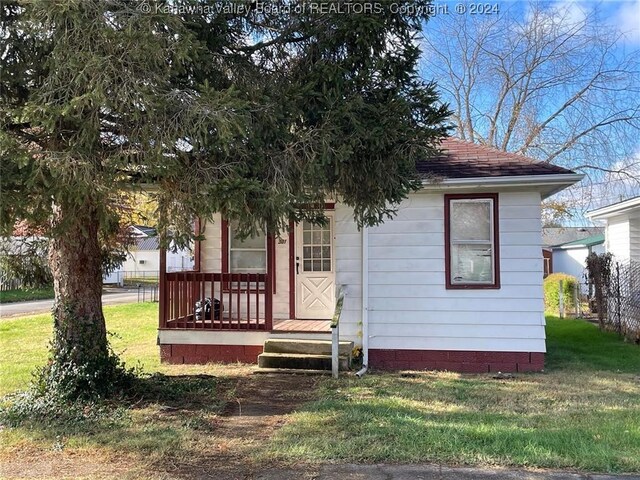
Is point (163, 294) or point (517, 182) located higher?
point (517, 182)

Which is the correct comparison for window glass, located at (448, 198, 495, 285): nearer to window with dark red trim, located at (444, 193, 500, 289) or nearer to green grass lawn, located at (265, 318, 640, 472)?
window with dark red trim, located at (444, 193, 500, 289)

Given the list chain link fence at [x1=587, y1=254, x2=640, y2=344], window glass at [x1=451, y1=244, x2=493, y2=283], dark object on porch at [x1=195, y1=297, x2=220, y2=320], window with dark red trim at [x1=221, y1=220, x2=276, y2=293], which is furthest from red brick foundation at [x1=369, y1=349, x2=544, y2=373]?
chain link fence at [x1=587, y1=254, x2=640, y2=344]

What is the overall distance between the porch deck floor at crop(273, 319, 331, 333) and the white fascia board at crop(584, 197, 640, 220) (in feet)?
25.1

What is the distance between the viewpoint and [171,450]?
4.37m

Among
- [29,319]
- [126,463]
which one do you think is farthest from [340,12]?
[29,319]

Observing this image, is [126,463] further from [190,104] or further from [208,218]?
[190,104]

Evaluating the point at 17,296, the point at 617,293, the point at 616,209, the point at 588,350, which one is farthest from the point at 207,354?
the point at 17,296

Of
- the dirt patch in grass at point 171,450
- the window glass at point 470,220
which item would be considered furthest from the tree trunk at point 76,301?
the window glass at point 470,220

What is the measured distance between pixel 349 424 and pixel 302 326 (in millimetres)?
3670


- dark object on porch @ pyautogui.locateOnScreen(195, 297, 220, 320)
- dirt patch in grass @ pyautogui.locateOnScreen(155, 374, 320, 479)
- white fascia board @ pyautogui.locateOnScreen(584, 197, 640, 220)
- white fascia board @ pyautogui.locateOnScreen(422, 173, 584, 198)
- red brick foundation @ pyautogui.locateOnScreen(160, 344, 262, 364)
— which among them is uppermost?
white fascia board @ pyautogui.locateOnScreen(584, 197, 640, 220)

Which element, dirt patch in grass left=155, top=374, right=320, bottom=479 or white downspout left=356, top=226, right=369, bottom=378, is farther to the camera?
white downspout left=356, top=226, right=369, bottom=378

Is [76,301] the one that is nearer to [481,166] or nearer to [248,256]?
[248,256]

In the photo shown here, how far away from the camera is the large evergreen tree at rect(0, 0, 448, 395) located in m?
4.07

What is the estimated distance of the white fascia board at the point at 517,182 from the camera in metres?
7.50
